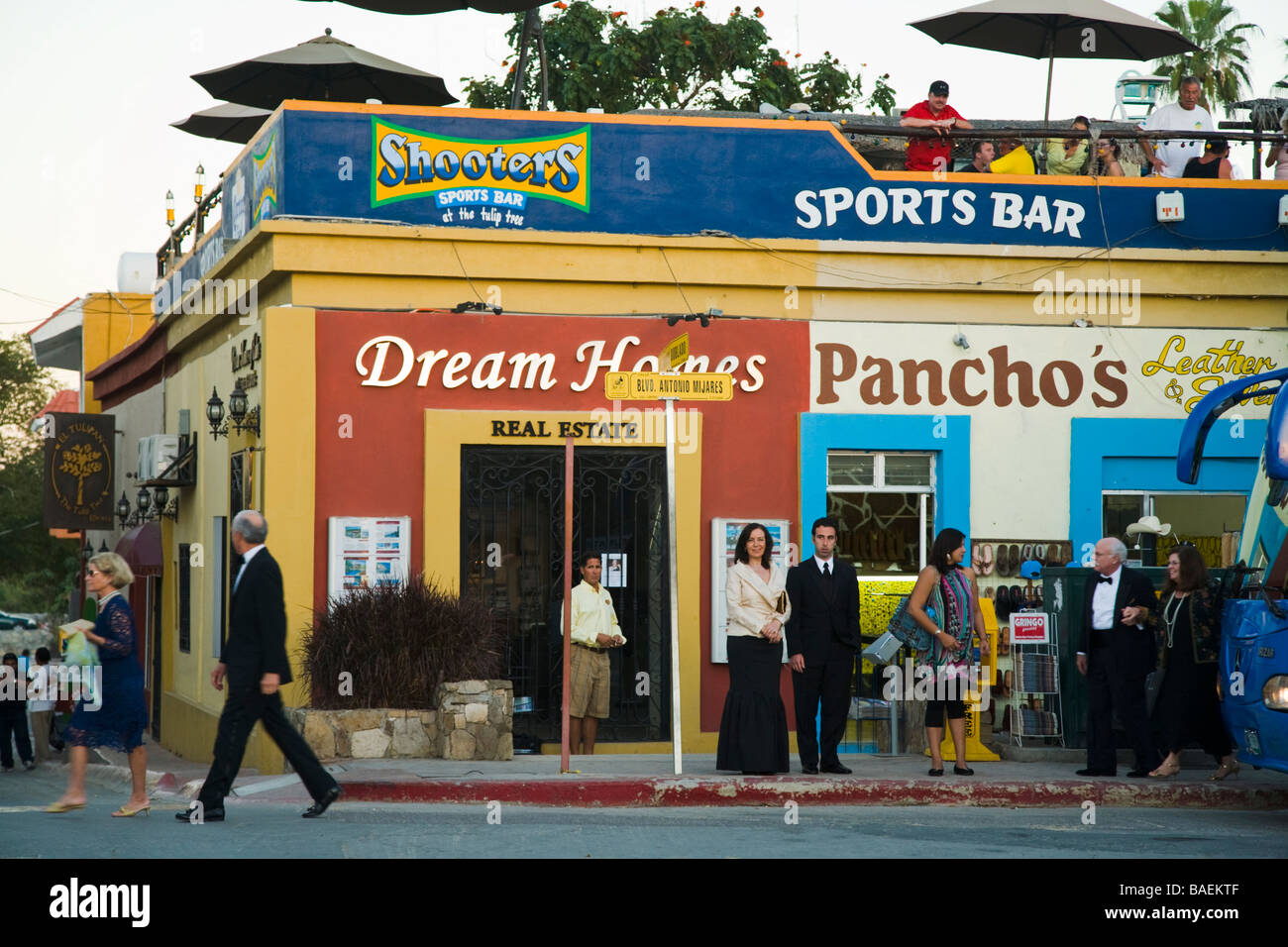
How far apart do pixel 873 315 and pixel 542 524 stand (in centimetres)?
355

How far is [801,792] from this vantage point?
11.1 meters

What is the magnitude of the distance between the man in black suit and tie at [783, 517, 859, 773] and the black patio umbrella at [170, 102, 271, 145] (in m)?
A: 14.0

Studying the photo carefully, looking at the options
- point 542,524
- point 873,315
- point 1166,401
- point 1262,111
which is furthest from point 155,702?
point 1262,111

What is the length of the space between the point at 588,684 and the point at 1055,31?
873 cm

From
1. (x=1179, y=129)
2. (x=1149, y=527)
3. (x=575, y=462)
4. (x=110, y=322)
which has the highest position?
(x=1179, y=129)

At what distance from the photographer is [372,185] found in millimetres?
13648

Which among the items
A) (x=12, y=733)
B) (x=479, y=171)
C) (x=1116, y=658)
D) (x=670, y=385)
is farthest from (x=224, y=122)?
(x=1116, y=658)

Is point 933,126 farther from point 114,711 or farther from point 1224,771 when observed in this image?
point 114,711

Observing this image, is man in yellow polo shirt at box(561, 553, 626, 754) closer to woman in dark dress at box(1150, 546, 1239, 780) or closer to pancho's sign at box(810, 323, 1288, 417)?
pancho's sign at box(810, 323, 1288, 417)

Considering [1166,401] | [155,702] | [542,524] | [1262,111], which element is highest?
[1262,111]

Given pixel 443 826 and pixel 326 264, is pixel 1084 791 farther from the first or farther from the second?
pixel 326 264

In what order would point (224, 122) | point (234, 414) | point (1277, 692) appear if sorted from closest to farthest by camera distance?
point (1277, 692), point (234, 414), point (224, 122)

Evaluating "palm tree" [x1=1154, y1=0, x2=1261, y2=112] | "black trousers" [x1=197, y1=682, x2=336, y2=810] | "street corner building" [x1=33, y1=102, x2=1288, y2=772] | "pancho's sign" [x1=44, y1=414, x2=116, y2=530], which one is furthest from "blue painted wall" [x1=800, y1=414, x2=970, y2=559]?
"palm tree" [x1=1154, y1=0, x2=1261, y2=112]
